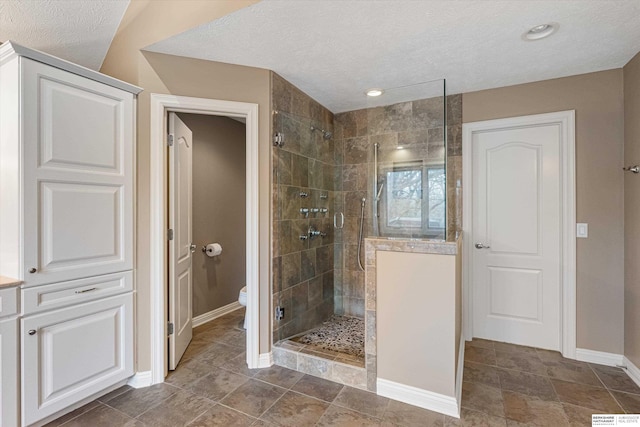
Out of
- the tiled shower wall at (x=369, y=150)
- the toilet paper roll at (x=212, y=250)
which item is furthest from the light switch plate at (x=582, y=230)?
the toilet paper roll at (x=212, y=250)

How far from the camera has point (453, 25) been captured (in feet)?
6.08

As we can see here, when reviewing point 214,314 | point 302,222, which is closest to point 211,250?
point 214,314

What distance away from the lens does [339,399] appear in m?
2.03

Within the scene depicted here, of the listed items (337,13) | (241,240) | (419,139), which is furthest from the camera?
(241,240)

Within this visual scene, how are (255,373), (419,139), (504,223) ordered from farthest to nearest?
1. (504,223)
2. (419,139)
3. (255,373)

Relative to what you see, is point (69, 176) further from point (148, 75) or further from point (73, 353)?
point (73, 353)

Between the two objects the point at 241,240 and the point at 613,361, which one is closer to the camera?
the point at 613,361

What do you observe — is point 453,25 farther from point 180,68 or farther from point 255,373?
point 255,373

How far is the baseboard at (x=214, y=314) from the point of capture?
3336 millimetres

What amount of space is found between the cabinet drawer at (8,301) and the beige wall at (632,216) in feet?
13.3

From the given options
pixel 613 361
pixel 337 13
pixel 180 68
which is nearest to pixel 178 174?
pixel 180 68

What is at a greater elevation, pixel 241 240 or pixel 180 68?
pixel 180 68

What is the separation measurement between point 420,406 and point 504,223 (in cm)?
188

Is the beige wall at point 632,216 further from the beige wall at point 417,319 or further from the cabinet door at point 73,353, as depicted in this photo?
the cabinet door at point 73,353
